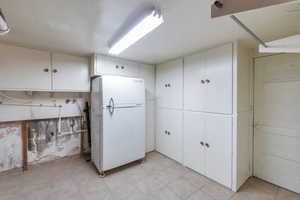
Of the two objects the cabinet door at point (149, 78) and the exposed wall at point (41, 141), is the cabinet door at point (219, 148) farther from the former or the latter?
the exposed wall at point (41, 141)

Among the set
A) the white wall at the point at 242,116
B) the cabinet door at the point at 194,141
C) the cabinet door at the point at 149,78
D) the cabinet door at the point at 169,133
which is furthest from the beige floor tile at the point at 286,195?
the cabinet door at the point at 149,78

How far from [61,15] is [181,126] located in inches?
95.2

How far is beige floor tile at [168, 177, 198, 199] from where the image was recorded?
1.85 meters

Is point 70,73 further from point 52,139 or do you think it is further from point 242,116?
point 242,116

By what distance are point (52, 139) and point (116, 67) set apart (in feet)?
6.25

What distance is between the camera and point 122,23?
141 cm

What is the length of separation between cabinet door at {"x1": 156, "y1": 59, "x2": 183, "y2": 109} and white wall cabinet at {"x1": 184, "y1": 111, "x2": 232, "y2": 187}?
1.31 ft

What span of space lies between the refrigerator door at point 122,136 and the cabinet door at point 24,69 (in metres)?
1.22

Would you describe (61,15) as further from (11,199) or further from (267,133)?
(267,133)

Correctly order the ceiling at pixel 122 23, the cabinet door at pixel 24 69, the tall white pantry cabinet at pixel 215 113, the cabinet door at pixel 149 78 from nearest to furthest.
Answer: the ceiling at pixel 122 23 < the tall white pantry cabinet at pixel 215 113 < the cabinet door at pixel 24 69 < the cabinet door at pixel 149 78

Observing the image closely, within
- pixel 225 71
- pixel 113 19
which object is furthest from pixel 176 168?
pixel 113 19

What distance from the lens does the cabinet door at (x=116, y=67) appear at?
2.45 m

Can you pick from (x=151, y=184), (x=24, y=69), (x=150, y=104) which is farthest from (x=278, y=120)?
(x=24, y=69)

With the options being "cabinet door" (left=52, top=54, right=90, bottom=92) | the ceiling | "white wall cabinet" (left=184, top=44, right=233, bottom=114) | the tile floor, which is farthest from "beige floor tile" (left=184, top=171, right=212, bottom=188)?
"cabinet door" (left=52, top=54, right=90, bottom=92)
